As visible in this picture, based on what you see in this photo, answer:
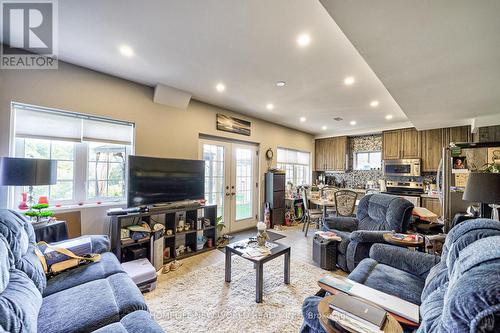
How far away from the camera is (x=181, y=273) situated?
2.82 meters

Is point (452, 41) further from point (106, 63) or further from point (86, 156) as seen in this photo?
point (86, 156)

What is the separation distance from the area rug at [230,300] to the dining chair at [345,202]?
164 centimetres

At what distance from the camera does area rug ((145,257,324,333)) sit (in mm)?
1887

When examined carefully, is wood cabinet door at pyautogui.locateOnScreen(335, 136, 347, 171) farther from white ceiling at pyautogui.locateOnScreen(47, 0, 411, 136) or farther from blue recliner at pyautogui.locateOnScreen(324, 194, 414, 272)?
blue recliner at pyautogui.locateOnScreen(324, 194, 414, 272)

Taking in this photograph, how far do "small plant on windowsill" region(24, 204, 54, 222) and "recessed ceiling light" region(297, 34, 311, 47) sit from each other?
324 centimetres

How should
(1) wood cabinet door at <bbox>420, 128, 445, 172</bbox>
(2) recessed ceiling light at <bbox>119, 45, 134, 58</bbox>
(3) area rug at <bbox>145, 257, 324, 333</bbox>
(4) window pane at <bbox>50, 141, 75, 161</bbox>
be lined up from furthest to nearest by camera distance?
(1) wood cabinet door at <bbox>420, 128, 445, 172</bbox>, (4) window pane at <bbox>50, 141, 75, 161</bbox>, (2) recessed ceiling light at <bbox>119, 45, 134, 58</bbox>, (3) area rug at <bbox>145, 257, 324, 333</bbox>

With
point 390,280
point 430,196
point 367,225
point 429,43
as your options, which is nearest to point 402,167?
point 430,196

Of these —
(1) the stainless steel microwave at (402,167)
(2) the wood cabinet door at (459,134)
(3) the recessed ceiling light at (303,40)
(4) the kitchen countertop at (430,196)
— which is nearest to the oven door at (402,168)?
(1) the stainless steel microwave at (402,167)

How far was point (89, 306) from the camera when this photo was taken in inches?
54.7

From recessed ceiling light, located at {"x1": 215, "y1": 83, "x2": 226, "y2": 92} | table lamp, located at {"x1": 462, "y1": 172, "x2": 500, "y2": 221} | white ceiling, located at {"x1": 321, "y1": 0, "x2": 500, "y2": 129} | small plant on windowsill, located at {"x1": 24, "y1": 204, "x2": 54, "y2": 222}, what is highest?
recessed ceiling light, located at {"x1": 215, "y1": 83, "x2": 226, "y2": 92}

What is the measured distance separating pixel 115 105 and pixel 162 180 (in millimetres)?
1281

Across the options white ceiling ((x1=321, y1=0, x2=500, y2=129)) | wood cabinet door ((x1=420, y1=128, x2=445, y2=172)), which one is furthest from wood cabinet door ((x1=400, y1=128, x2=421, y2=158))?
white ceiling ((x1=321, y1=0, x2=500, y2=129))

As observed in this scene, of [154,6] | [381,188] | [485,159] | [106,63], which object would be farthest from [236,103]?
[381,188]

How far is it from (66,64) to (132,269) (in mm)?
2704
